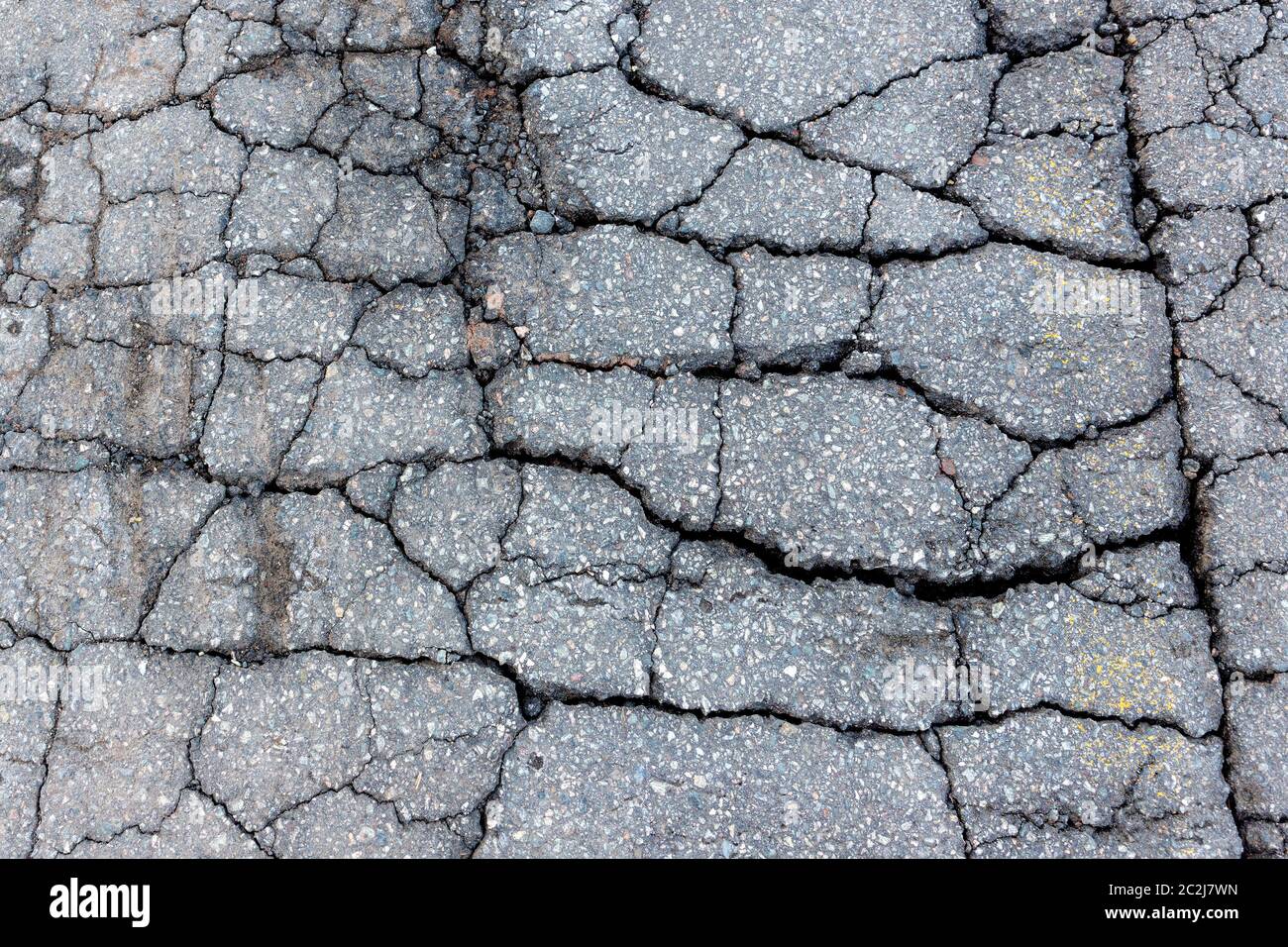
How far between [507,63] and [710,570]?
191 centimetres

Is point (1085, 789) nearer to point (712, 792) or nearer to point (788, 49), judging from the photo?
point (712, 792)

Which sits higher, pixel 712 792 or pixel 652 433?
pixel 652 433

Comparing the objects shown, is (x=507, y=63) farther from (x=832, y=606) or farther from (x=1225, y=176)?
(x=1225, y=176)

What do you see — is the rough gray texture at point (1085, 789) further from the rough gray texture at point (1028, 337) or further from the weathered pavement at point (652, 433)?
the rough gray texture at point (1028, 337)

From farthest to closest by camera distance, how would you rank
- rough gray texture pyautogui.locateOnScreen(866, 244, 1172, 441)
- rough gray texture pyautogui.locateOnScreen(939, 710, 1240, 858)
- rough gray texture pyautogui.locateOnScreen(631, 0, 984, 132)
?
rough gray texture pyautogui.locateOnScreen(631, 0, 984, 132) < rough gray texture pyautogui.locateOnScreen(866, 244, 1172, 441) < rough gray texture pyautogui.locateOnScreen(939, 710, 1240, 858)

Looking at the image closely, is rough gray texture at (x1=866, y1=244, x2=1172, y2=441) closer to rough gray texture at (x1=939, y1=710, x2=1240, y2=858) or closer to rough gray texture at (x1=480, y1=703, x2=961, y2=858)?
rough gray texture at (x1=939, y1=710, x2=1240, y2=858)

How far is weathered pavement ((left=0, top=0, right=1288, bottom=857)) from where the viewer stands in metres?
2.35

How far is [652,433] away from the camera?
2547mm

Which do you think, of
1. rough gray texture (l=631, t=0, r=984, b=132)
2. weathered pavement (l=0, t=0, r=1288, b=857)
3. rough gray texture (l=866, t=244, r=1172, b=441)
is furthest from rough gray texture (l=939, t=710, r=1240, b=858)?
rough gray texture (l=631, t=0, r=984, b=132)

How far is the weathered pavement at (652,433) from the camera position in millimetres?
2352

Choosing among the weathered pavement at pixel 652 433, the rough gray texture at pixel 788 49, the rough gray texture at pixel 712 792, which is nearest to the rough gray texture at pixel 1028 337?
the weathered pavement at pixel 652 433

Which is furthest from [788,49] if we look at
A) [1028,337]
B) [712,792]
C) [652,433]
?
[712,792]

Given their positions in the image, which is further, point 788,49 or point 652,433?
point 788,49

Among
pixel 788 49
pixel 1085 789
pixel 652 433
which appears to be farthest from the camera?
pixel 788 49
